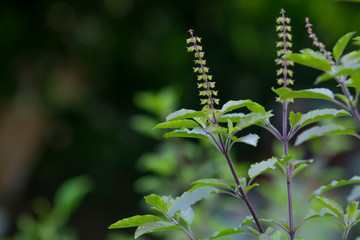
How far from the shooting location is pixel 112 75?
12.5 feet

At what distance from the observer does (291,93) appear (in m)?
0.48

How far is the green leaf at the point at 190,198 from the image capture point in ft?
1.74

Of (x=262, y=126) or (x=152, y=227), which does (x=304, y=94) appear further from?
(x=152, y=227)

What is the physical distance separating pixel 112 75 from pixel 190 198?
11.0 feet

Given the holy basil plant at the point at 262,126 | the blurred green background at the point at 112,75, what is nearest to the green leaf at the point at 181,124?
the holy basil plant at the point at 262,126

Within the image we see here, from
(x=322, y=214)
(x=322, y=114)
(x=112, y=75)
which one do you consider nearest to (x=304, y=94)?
(x=322, y=114)

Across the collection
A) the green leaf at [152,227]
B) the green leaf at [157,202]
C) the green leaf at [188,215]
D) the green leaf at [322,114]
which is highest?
the green leaf at [322,114]

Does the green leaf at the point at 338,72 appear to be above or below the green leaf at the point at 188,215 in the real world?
above

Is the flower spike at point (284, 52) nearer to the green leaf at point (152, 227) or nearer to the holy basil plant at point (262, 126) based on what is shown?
the holy basil plant at point (262, 126)

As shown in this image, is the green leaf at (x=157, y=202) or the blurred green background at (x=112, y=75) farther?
the blurred green background at (x=112, y=75)


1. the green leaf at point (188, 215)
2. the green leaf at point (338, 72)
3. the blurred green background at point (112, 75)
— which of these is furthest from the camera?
the blurred green background at point (112, 75)

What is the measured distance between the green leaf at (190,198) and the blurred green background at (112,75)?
8.14 feet

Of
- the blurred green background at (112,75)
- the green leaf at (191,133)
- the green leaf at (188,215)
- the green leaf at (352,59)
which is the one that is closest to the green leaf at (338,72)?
the green leaf at (352,59)

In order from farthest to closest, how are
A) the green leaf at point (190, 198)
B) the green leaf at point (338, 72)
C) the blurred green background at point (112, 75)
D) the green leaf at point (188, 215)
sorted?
the blurred green background at point (112, 75) < the green leaf at point (188, 215) < the green leaf at point (190, 198) < the green leaf at point (338, 72)
